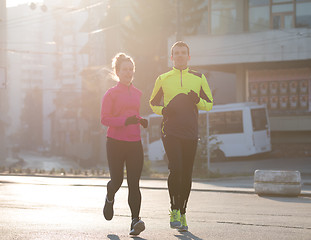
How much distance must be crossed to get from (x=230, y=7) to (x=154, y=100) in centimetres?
3119

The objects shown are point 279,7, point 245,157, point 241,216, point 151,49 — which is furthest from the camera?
point 151,49

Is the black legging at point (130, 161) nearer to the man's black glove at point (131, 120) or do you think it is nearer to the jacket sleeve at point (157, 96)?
the man's black glove at point (131, 120)

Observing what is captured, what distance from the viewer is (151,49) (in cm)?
5078

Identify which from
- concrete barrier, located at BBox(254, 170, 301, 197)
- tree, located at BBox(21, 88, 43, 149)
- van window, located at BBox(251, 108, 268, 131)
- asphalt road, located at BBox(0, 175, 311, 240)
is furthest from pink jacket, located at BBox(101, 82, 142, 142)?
tree, located at BBox(21, 88, 43, 149)

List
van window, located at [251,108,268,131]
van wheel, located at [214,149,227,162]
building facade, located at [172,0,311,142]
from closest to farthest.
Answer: van window, located at [251,108,268,131] → van wheel, located at [214,149,227,162] → building facade, located at [172,0,311,142]

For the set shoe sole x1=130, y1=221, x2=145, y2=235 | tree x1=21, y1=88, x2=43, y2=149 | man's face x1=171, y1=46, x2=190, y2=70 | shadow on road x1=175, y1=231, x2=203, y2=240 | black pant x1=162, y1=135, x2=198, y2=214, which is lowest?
tree x1=21, y1=88, x2=43, y2=149

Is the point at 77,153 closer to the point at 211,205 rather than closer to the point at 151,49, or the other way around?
the point at 151,49

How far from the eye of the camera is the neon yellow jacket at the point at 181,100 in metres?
7.69

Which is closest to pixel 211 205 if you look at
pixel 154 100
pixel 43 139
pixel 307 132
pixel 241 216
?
pixel 241 216

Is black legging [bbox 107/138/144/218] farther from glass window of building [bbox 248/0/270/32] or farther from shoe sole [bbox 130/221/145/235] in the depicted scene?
glass window of building [bbox 248/0/270/32]

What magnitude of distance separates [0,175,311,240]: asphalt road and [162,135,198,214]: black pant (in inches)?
14.9

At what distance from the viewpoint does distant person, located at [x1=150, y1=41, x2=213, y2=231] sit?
7691 mm

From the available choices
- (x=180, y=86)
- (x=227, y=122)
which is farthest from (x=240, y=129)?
(x=180, y=86)

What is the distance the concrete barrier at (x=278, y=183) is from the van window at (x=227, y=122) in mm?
19271
